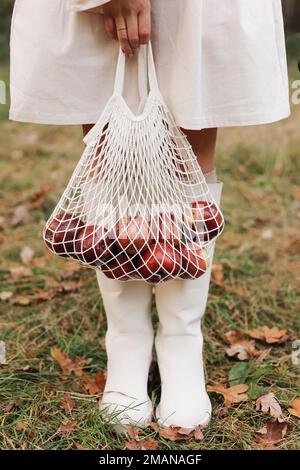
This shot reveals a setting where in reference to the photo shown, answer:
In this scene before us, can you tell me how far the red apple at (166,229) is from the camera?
1227mm

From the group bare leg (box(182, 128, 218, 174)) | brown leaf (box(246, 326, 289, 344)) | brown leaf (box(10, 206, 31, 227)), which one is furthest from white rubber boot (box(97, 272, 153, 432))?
brown leaf (box(10, 206, 31, 227))

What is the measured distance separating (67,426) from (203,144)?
0.70m

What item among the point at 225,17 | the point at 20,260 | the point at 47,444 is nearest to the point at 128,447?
the point at 47,444

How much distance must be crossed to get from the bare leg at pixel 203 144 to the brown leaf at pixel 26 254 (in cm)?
108

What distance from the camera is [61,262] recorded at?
7.33ft

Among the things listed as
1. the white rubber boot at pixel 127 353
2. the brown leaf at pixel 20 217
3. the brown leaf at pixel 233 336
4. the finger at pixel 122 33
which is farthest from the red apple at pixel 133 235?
the brown leaf at pixel 20 217

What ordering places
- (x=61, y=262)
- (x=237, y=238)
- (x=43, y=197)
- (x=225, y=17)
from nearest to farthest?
(x=225, y=17) < (x=61, y=262) < (x=237, y=238) < (x=43, y=197)

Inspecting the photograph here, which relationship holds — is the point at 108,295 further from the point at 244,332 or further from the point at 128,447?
the point at 244,332

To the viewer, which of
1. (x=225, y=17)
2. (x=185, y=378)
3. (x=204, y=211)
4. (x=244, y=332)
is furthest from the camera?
(x=244, y=332)

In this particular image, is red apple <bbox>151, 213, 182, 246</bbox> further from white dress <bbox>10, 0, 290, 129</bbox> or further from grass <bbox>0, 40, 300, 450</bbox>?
grass <bbox>0, 40, 300, 450</bbox>

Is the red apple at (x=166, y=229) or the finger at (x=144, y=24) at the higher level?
the finger at (x=144, y=24)

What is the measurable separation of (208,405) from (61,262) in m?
0.95

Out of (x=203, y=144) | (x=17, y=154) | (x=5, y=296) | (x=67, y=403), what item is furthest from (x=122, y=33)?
(x=17, y=154)

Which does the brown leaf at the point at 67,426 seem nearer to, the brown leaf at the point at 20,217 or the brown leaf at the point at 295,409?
the brown leaf at the point at 295,409
